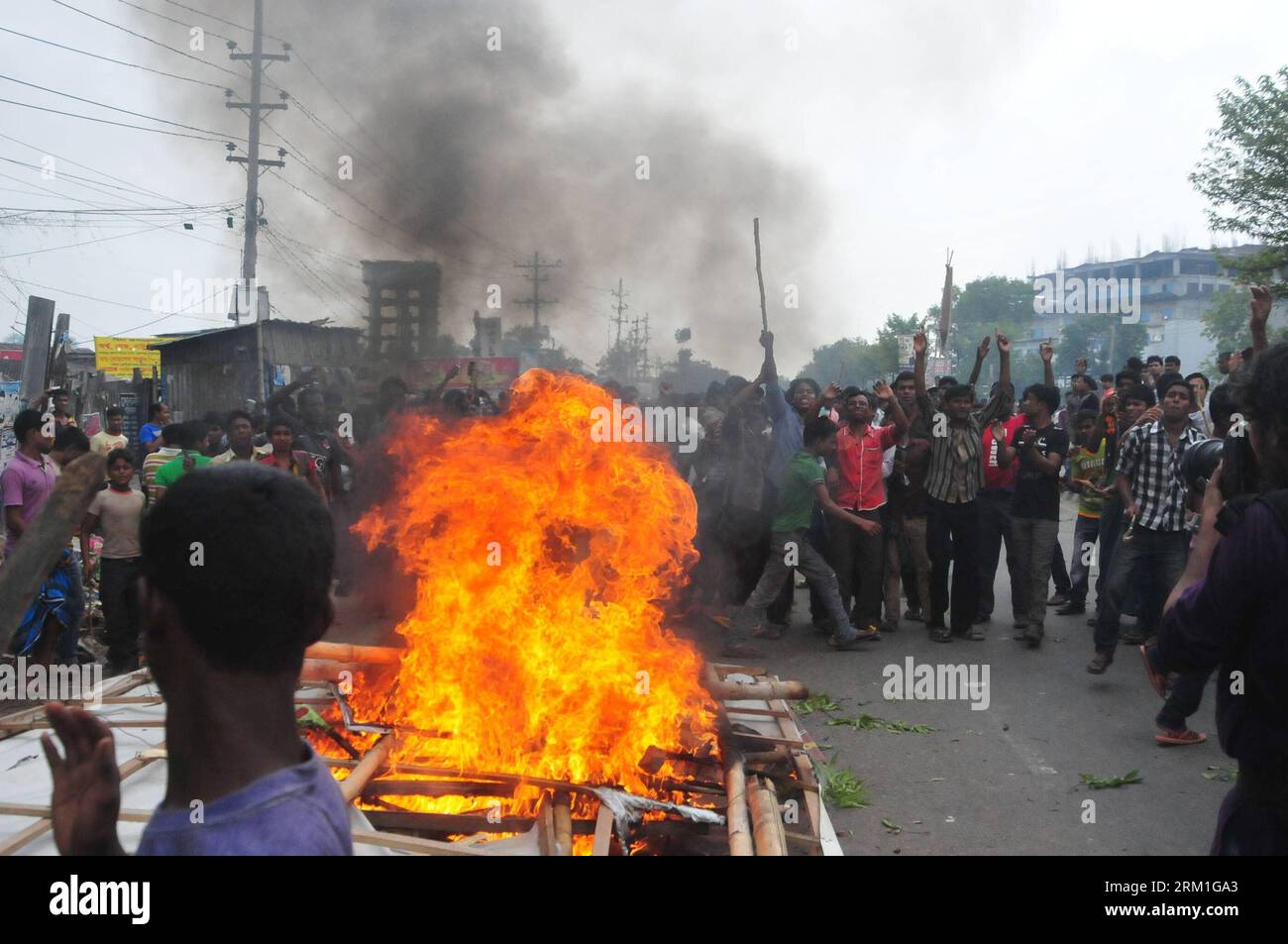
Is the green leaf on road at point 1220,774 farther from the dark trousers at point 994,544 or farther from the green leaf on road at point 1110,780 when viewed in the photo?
the dark trousers at point 994,544

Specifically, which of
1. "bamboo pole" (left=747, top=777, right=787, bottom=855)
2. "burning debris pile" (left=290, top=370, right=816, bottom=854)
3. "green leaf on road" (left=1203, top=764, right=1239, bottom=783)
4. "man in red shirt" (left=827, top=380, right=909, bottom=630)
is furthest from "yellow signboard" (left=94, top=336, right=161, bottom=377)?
"green leaf on road" (left=1203, top=764, right=1239, bottom=783)

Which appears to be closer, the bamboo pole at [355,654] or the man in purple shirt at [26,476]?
the bamboo pole at [355,654]

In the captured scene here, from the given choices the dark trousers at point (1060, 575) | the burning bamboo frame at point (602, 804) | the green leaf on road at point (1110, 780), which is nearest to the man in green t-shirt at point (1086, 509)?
the dark trousers at point (1060, 575)

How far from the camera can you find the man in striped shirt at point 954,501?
831cm

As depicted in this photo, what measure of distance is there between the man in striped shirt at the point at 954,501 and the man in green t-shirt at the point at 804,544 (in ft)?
1.88

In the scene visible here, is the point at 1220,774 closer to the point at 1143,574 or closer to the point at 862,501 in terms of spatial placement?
the point at 1143,574

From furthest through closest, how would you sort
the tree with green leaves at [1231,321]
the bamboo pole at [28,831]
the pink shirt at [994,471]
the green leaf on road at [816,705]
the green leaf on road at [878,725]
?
the tree with green leaves at [1231,321], the pink shirt at [994,471], the green leaf on road at [816,705], the green leaf on road at [878,725], the bamboo pole at [28,831]

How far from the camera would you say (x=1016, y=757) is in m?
5.77

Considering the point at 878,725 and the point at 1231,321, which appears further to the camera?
the point at 1231,321

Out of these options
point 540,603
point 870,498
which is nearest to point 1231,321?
point 870,498

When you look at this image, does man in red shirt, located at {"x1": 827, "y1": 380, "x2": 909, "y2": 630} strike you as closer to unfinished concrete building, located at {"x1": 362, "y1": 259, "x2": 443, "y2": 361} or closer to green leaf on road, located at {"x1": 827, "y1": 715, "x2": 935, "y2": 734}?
green leaf on road, located at {"x1": 827, "y1": 715, "x2": 935, "y2": 734}

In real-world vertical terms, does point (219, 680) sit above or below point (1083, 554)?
above

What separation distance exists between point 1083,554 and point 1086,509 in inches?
18.3
